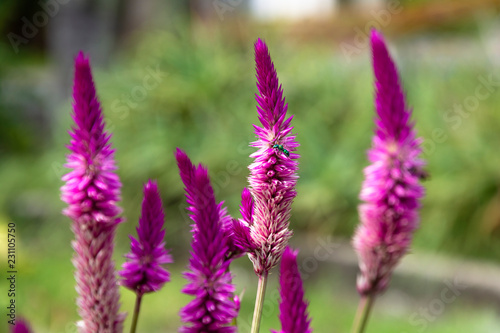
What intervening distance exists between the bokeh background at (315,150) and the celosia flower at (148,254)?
3.06m

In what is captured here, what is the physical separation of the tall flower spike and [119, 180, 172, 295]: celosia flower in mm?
37

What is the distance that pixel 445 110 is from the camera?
5.72m

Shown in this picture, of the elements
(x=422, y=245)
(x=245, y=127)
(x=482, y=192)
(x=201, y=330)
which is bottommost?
(x=201, y=330)

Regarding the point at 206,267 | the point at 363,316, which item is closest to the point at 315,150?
the point at 363,316

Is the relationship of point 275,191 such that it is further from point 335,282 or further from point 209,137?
point 209,137

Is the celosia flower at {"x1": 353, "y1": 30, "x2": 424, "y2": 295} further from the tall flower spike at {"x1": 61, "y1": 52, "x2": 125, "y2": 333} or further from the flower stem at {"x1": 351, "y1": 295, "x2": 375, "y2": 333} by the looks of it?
the tall flower spike at {"x1": 61, "y1": 52, "x2": 125, "y2": 333}

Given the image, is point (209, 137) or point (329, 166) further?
point (209, 137)

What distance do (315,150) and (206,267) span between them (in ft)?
16.7

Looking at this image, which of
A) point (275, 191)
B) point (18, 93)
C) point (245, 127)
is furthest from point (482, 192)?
point (18, 93)

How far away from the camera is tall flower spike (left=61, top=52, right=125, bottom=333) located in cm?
108

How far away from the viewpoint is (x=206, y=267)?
3.21 ft

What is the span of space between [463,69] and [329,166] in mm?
1408

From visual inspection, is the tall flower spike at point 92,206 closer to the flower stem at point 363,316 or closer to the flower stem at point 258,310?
the flower stem at point 258,310

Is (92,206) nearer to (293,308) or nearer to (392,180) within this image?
(293,308)
